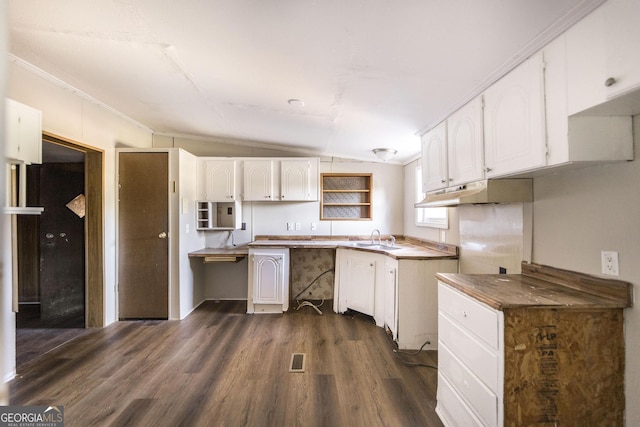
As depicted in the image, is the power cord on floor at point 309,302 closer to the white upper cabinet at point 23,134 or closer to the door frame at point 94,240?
the door frame at point 94,240

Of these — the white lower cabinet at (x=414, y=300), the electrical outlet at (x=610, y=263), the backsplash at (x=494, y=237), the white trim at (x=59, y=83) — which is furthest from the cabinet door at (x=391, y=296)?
the white trim at (x=59, y=83)

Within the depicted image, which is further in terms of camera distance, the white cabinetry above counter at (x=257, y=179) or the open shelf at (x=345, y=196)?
the open shelf at (x=345, y=196)

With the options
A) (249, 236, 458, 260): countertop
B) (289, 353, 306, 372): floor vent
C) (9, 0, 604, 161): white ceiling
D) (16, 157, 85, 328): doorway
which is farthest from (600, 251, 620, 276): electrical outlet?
(16, 157, 85, 328): doorway

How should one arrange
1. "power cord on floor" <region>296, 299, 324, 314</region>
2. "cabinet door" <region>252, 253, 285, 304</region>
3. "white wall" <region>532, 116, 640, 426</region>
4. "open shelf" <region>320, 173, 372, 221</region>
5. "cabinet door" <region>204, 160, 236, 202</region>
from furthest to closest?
"open shelf" <region>320, 173, 372, 221</region>, "cabinet door" <region>204, 160, 236, 202</region>, "power cord on floor" <region>296, 299, 324, 314</region>, "cabinet door" <region>252, 253, 285, 304</region>, "white wall" <region>532, 116, 640, 426</region>

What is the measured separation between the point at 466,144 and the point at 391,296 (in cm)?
160

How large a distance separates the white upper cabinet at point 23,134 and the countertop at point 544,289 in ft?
9.50

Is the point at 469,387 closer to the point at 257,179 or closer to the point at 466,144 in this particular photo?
the point at 466,144

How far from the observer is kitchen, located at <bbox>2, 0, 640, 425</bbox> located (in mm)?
1158

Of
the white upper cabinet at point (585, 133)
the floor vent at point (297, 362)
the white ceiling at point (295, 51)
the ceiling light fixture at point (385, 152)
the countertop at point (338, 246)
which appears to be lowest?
the floor vent at point (297, 362)

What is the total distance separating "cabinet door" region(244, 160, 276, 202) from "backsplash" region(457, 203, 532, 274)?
8.12 ft

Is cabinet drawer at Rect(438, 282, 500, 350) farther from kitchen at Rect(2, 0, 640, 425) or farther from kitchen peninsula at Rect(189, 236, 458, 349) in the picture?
kitchen peninsula at Rect(189, 236, 458, 349)

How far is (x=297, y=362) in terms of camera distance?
7.27ft

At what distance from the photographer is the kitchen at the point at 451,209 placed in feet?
3.80

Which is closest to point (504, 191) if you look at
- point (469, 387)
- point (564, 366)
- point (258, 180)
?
point (564, 366)
